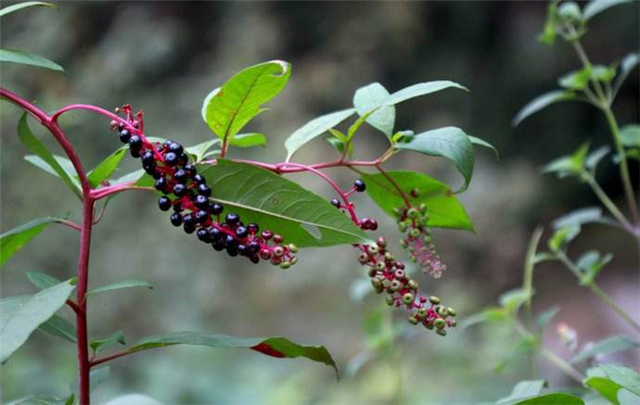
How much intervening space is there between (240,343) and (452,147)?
10.8 inches

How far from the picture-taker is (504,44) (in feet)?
12.7

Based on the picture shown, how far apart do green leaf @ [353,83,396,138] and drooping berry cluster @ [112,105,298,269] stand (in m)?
0.17

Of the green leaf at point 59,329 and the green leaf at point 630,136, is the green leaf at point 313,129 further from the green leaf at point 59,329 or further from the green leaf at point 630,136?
the green leaf at point 630,136

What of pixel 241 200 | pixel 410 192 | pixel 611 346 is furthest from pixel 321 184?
pixel 241 200

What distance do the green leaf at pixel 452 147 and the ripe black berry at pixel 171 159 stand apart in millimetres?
226

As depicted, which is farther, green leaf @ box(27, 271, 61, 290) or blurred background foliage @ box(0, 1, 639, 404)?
blurred background foliage @ box(0, 1, 639, 404)

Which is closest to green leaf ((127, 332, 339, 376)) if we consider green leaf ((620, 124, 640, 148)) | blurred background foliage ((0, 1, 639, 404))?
green leaf ((620, 124, 640, 148))

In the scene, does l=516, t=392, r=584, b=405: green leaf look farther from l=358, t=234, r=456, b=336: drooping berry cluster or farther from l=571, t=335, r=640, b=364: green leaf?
l=571, t=335, r=640, b=364: green leaf

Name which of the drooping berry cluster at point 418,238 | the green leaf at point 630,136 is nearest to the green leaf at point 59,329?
the drooping berry cluster at point 418,238

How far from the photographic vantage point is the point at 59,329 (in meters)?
0.81

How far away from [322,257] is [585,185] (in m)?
1.43

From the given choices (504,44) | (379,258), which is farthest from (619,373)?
(504,44)

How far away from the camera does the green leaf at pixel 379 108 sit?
781mm

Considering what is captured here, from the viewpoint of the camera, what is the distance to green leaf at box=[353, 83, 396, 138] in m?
0.78
